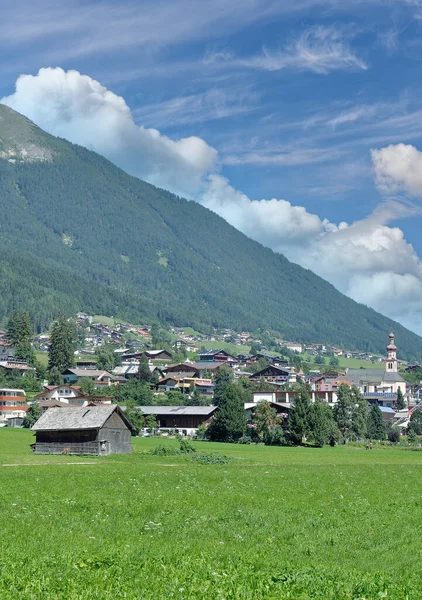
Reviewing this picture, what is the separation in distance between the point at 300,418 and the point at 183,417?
3148cm

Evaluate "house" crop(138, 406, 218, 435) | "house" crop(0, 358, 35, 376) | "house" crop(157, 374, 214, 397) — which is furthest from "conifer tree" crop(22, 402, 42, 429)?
"house" crop(157, 374, 214, 397)

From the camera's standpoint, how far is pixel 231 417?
9981 centimetres

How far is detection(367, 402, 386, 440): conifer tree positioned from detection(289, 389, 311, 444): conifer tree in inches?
990

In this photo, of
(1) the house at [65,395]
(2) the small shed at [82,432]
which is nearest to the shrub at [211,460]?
(2) the small shed at [82,432]

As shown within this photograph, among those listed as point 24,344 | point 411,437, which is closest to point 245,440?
point 411,437

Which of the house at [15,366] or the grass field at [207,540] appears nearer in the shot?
the grass field at [207,540]

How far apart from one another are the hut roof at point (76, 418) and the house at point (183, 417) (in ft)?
166

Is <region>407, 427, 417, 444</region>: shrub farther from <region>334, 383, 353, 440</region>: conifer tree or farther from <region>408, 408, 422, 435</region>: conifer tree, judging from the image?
<region>334, 383, 353, 440</region>: conifer tree

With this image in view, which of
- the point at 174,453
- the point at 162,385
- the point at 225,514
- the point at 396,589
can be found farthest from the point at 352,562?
the point at 162,385

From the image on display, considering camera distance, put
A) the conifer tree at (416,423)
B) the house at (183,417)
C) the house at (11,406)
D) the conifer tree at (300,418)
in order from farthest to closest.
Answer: the conifer tree at (416,423) → the house at (11,406) → the house at (183,417) → the conifer tree at (300,418)

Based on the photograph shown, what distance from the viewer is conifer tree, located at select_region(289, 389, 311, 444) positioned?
93250 millimetres

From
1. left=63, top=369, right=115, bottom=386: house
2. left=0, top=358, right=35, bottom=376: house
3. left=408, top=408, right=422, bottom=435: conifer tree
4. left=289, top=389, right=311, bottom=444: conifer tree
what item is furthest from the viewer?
left=0, top=358, right=35, bottom=376: house

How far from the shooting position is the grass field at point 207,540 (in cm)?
1451

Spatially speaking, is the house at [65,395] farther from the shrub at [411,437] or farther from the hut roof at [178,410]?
the shrub at [411,437]
